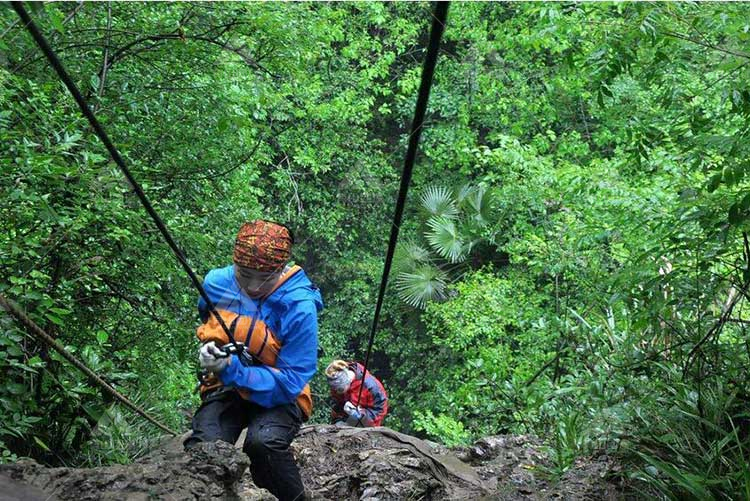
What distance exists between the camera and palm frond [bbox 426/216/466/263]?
49.4ft

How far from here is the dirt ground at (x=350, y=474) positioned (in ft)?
8.87

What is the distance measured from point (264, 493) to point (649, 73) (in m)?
2.99

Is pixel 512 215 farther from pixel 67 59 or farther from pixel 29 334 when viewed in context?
pixel 29 334

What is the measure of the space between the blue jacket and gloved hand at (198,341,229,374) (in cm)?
9

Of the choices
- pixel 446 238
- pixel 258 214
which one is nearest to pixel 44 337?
pixel 258 214

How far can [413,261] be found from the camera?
15.3m

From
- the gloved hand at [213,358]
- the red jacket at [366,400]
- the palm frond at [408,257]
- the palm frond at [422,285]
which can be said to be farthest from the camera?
the palm frond at [422,285]

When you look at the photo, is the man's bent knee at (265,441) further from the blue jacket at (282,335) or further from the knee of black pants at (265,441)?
the blue jacket at (282,335)

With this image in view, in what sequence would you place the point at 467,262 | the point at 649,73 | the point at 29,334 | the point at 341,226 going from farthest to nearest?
1. the point at 341,226
2. the point at 467,262
3. the point at 649,73
4. the point at 29,334

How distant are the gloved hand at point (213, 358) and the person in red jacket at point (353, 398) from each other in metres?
4.40

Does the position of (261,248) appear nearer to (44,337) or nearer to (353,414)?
(44,337)

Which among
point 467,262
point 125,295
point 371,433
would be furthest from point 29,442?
point 467,262

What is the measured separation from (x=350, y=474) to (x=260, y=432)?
1622mm

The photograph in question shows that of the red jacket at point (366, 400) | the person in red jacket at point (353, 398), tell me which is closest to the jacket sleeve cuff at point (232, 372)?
the person in red jacket at point (353, 398)
